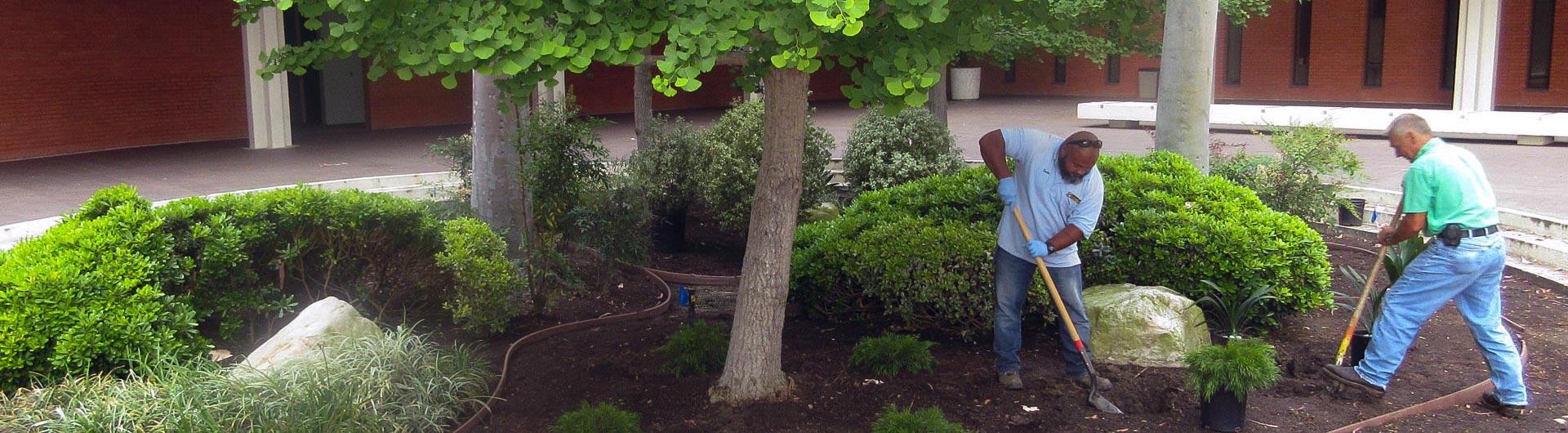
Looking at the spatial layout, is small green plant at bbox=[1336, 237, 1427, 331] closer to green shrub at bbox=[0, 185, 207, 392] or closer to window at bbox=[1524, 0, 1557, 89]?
green shrub at bbox=[0, 185, 207, 392]

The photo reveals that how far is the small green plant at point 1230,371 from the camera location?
4953mm

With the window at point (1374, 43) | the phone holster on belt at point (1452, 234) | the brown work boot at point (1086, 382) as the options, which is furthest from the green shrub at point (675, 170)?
the window at point (1374, 43)

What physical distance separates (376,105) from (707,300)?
587 inches

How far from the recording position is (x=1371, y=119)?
62.4ft

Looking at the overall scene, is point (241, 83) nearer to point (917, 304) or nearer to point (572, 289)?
point (572, 289)

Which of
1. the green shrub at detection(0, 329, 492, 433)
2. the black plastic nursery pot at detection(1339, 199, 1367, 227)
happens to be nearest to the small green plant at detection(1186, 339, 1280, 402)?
the green shrub at detection(0, 329, 492, 433)

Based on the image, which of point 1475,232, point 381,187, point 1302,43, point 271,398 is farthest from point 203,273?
point 1302,43

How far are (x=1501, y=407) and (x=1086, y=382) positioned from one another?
1837 mm

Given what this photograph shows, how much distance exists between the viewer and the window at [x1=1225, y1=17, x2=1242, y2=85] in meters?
28.4

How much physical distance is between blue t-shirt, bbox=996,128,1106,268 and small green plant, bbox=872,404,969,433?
1.05 metres

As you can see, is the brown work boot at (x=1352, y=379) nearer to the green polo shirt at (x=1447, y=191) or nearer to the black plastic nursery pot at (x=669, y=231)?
the green polo shirt at (x=1447, y=191)

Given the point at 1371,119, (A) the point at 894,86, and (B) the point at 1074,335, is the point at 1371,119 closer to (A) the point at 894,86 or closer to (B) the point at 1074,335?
(B) the point at 1074,335

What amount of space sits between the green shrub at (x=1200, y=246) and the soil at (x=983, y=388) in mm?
373

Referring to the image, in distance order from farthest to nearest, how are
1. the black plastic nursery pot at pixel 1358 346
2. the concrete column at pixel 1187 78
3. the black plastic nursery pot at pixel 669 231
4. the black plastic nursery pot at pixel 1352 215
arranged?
the black plastic nursery pot at pixel 1352 215
the black plastic nursery pot at pixel 669 231
the concrete column at pixel 1187 78
the black plastic nursery pot at pixel 1358 346
